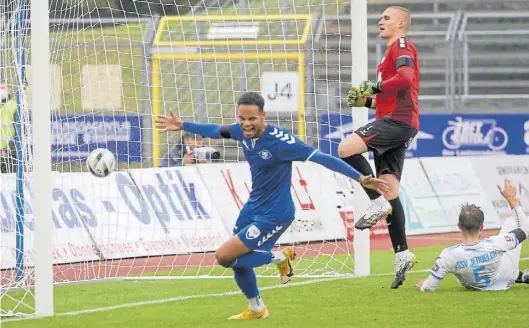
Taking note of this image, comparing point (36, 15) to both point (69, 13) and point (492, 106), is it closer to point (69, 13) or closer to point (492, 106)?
point (69, 13)

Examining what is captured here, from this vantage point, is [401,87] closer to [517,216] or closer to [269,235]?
[517,216]

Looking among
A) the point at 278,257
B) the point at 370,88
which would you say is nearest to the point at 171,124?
the point at 278,257

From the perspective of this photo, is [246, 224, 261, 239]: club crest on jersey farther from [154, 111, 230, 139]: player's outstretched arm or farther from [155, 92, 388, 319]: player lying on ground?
[154, 111, 230, 139]: player's outstretched arm

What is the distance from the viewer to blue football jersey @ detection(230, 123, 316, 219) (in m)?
8.62

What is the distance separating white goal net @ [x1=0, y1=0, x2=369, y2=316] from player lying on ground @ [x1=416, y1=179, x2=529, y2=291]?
7.86ft

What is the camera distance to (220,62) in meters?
15.2

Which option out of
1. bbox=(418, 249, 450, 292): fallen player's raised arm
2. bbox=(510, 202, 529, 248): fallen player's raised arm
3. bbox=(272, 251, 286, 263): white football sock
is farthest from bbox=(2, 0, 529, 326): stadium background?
bbox=(510, 202, 529, 248): fallen player's raised arm

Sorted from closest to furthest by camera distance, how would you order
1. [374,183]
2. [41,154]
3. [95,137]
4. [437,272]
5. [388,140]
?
[374,183] < [41,154] < [437,272] < [388,140] < [95,137]

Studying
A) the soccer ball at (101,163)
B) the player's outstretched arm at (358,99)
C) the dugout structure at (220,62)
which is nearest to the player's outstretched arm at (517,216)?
the player's outstretched arm at (358,99)

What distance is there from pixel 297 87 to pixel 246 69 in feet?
4.52

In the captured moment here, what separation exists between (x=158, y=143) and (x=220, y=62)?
1432mm

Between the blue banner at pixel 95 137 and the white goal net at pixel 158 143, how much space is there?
0.02 metres

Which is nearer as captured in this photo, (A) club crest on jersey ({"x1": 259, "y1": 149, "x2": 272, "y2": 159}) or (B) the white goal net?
(A) club crest on jersey ({"x1": 259, "y1": 149, "x2": 272, "y2": 159})

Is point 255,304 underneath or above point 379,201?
underneath
